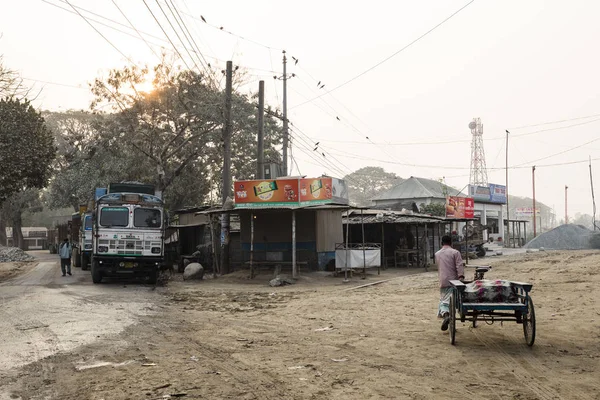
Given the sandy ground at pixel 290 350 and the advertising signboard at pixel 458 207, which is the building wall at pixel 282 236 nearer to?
the sandy ground at pixel 290 350

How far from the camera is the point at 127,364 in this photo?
768 centimetres

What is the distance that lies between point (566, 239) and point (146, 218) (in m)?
38.2

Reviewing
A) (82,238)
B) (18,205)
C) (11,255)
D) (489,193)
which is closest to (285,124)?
(82,238)

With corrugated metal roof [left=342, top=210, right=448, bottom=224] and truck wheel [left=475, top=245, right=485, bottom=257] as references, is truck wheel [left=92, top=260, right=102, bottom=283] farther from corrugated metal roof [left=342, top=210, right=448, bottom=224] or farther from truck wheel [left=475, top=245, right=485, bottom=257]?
truck wheel [left=475, top=245, right=485, bottom=257]

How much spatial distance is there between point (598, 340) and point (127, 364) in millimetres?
7245

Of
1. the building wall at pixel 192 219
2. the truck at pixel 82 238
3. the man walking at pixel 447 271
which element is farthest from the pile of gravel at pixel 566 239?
the man walking at pixel 447 271

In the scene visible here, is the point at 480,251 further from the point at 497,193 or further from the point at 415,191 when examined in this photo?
the point at 497,193

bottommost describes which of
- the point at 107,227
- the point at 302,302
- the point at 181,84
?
the point at 302,302

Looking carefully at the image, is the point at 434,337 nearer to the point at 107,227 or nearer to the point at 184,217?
the point at 107,227

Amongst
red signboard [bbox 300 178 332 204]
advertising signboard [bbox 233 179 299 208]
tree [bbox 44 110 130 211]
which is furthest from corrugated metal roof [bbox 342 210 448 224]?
tree [bbox 44 110 130 211]

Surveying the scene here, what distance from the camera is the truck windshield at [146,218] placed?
20536mm

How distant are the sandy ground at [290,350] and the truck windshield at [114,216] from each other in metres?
4.69

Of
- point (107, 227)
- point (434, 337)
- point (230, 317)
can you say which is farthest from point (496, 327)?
point (107, 227)

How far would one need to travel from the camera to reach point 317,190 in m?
21.4
